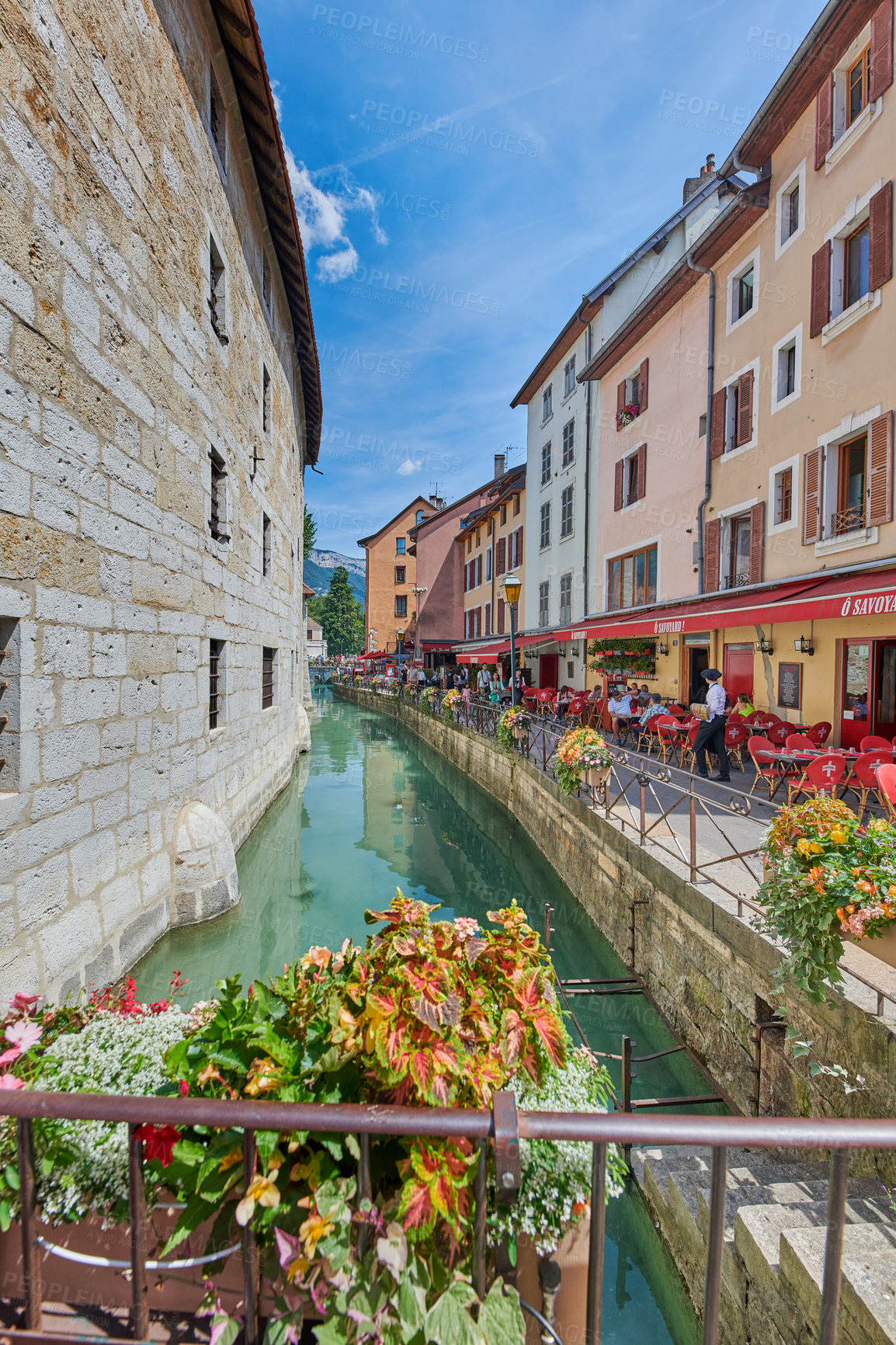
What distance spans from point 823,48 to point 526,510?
15377 millimetres

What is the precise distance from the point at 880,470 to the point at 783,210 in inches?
237

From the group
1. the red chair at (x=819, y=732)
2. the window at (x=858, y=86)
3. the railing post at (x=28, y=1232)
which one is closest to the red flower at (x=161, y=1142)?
the railing post at (x=28, y=1232)

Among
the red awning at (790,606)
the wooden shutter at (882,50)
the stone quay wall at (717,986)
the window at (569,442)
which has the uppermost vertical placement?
the wooden shutter at (882,50)

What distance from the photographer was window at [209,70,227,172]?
7270 millimetres

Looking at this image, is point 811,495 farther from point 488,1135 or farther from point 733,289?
point 488,1135

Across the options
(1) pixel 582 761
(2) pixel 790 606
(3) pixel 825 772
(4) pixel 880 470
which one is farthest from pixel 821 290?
(1) pixel 582 761

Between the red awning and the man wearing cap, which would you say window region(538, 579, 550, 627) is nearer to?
the red awning

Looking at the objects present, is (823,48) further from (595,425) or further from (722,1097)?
(722,1097)

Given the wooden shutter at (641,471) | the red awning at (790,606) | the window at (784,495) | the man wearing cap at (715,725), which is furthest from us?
the wooden shutter at (641,471)

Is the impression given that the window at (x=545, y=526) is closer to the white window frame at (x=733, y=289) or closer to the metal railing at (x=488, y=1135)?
the white window frame at (x=733, y=289)

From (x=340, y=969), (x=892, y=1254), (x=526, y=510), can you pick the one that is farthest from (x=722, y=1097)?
(x=526, y=510)

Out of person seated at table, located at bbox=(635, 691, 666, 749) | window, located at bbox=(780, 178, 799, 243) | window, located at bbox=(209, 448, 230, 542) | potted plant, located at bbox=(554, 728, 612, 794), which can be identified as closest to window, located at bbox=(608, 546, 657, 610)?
person seated at table, located at bbox=(635, 691, 666, 749)

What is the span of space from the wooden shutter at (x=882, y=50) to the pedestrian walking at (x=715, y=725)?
28.1 feet

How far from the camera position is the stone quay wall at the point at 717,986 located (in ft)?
10.7
